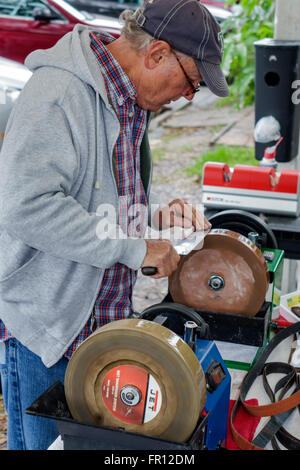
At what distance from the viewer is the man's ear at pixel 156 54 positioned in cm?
157

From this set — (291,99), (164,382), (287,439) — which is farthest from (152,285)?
(164,382)

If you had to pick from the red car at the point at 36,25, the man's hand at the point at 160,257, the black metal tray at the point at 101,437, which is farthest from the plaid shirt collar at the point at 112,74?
the red car at the point at 36,25

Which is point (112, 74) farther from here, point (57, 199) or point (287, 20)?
point (287, 20)

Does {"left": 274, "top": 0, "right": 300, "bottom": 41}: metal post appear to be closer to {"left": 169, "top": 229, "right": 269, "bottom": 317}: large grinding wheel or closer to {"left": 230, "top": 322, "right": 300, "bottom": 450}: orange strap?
{"left": 169, "top": 229, "right": 269, "bottom": 317}: large grinding wheel

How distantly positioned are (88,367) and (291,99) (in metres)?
2.97

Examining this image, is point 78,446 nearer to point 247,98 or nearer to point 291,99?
point 291,99

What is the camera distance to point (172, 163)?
7.33 meters

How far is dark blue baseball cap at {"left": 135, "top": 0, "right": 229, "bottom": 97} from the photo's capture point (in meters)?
1.55

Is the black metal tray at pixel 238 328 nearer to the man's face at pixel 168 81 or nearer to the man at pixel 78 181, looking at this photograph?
the man at pixel 78 181

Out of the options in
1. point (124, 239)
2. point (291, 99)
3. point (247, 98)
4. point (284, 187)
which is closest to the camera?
point (124, 239)

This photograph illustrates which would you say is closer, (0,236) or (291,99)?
(0,236)

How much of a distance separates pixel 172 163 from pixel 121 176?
224 inches

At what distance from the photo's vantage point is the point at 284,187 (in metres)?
2.88

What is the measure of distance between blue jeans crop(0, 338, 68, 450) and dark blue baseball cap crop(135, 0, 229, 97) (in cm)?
91
